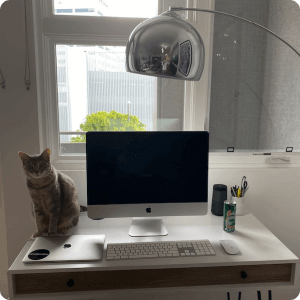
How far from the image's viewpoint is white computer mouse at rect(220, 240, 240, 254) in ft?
3.83

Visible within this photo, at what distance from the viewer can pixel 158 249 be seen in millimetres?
1179

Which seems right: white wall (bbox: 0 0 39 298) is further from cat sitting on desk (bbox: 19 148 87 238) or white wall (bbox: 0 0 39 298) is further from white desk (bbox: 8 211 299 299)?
white desk (bbox: 8 211 299 299)

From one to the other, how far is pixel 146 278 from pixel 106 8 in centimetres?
147

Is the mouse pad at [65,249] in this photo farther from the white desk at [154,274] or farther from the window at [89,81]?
the window at [89,81]

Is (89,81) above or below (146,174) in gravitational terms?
above

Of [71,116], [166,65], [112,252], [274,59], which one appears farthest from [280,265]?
[71,116]

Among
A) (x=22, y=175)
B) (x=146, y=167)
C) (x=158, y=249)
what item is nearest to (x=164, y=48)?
(x=146, y=167)

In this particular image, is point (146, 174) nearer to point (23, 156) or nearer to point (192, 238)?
point (192, 238)

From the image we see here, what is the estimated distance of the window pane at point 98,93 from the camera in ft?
5.46

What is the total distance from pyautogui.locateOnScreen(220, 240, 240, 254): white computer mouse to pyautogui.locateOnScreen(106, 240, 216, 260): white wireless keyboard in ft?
0.21

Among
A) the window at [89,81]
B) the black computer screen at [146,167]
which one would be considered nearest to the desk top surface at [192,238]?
the black computer screen at [146,167]

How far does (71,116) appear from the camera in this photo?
172 cm

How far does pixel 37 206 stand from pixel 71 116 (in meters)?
0.63

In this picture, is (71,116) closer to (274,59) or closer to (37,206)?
(37,206)
